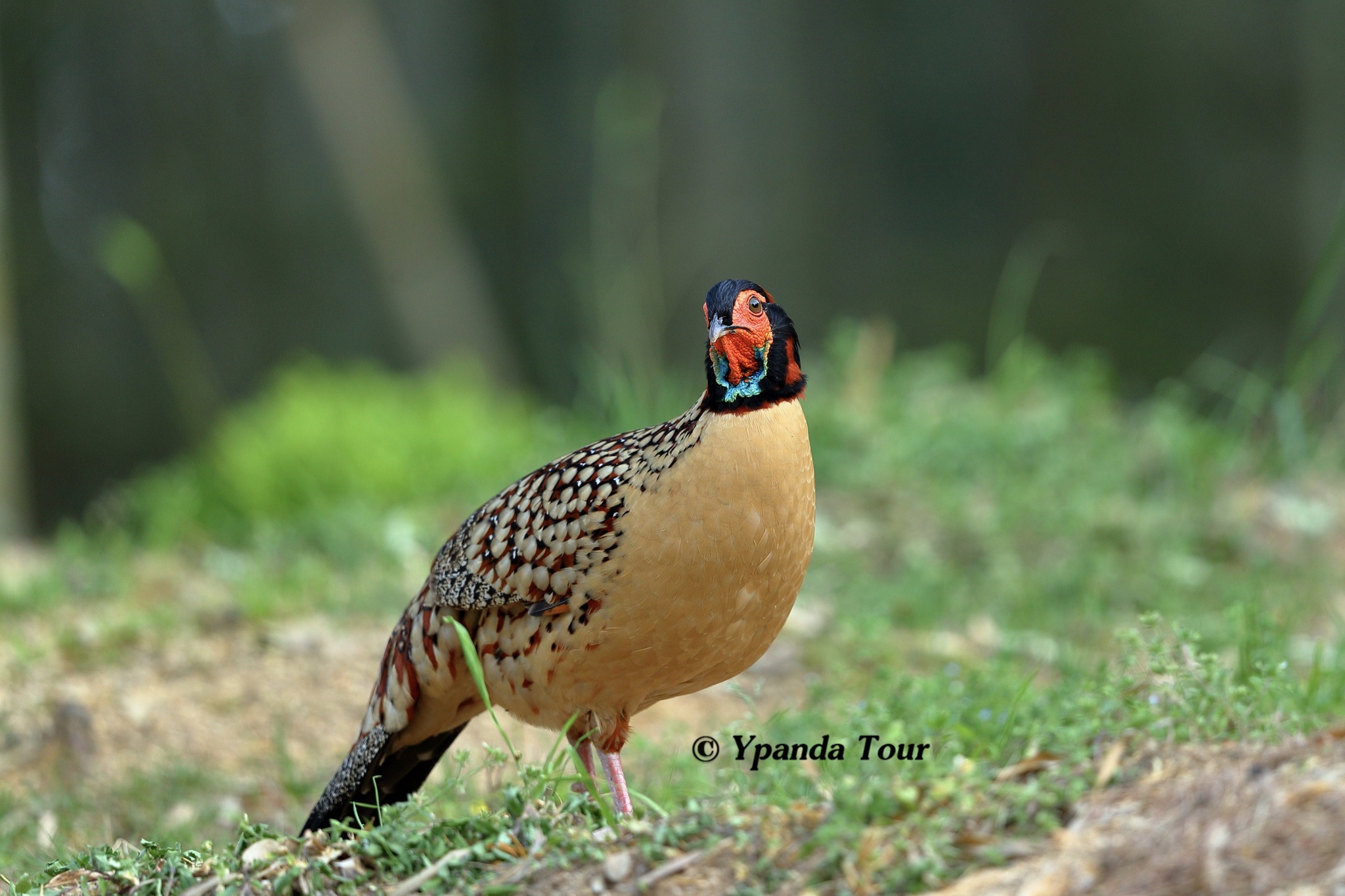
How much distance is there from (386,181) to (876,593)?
989 centimetres

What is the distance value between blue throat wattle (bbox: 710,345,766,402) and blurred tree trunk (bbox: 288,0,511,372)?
36.2 ft

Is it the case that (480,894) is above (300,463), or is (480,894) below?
below

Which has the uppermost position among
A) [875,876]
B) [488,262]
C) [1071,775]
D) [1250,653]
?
[488,262]

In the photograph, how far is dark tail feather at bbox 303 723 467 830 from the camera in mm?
3322

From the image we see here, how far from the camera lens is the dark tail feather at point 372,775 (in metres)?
3.32

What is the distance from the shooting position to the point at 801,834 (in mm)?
2285

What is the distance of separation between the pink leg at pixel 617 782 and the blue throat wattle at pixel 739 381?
3.04ft

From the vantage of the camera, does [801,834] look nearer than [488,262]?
Yes

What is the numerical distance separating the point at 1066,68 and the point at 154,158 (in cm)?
1180

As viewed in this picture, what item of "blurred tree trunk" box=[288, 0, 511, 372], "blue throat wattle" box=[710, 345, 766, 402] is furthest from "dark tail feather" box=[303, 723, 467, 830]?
"blurred tree trunk" box=[288, 0, 511, 372]

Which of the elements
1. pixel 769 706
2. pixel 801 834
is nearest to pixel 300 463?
pixel 769 706

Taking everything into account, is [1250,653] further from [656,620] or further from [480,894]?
[480,894]

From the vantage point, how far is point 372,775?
336 cm

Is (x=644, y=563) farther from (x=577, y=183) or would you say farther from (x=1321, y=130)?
(x=577, y=183)
